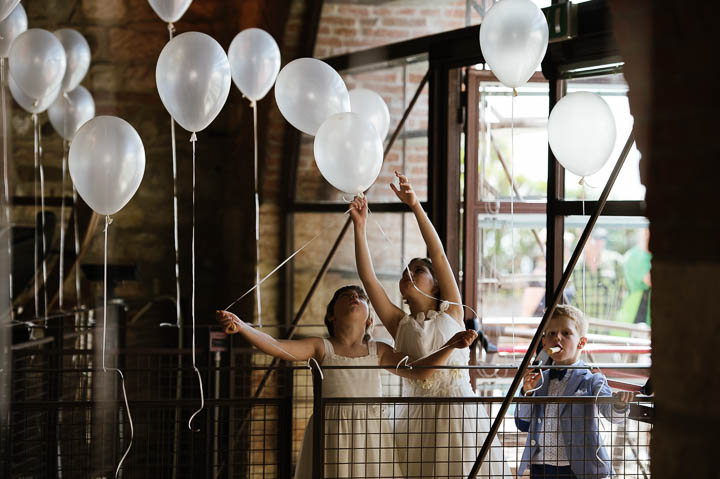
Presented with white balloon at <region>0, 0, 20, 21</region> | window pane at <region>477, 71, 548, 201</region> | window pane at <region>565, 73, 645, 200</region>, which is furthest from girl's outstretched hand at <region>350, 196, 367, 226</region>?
white balloon at <region>0, 0, 20, 21</region>

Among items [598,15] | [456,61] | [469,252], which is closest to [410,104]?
[456,61]

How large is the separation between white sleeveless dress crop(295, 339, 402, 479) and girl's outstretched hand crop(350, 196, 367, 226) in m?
0.44

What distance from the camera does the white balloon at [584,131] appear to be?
283 centimetres

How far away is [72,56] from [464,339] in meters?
3.28

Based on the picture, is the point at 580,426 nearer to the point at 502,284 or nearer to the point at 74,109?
the point at 502,284

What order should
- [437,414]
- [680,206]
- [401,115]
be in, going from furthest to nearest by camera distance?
[401,115]
[437,414]
[680,206]

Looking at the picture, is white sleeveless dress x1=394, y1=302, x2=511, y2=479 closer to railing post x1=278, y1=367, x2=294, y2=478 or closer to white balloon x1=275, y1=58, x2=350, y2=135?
railing post x1=278, y1=367, x2=294, y2=478

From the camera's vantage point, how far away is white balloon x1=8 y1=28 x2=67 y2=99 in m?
3.90

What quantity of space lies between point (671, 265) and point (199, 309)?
5.51 metres

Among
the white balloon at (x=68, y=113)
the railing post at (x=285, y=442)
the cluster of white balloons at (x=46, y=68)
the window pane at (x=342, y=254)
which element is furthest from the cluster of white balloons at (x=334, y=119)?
the white balloon at (x=68, y=113)

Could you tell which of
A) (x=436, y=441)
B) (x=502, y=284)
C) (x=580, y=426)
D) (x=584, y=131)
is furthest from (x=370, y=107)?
(x=580, y=426)

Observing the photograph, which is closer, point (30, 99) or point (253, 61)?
point (253, 61)

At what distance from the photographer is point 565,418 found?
2535mm

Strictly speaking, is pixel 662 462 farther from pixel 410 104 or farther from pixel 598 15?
pixel 410 104
